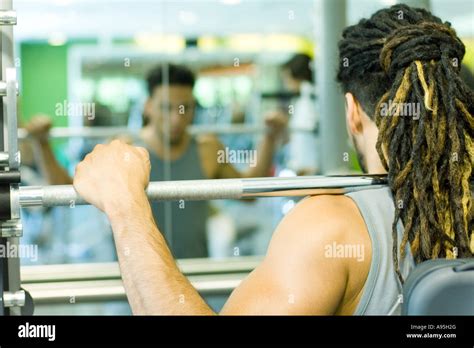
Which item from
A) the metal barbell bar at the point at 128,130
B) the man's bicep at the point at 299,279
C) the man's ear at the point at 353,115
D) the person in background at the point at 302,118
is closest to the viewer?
the man's bicep at the point at 299,279

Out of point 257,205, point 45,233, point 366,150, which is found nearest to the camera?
point 366,150

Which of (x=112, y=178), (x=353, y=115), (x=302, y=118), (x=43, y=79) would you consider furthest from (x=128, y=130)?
(x=112, y=178)

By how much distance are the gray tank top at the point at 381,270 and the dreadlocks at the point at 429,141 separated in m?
0.01

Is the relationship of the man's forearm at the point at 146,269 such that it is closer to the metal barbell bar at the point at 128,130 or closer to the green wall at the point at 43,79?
the metal barbell bar at the point at 128,130

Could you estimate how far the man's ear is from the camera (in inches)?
57.2

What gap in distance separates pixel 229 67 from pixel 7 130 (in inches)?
135

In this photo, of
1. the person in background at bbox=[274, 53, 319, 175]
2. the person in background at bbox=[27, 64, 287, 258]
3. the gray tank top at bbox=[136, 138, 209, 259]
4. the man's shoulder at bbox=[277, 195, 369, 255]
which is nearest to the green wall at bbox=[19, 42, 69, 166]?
the person in background at bbox=[27, 64, 287, 258]

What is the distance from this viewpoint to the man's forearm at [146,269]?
1.22 metres

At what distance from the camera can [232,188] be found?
4.15ft

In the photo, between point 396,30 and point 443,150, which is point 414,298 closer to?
point 443,150
